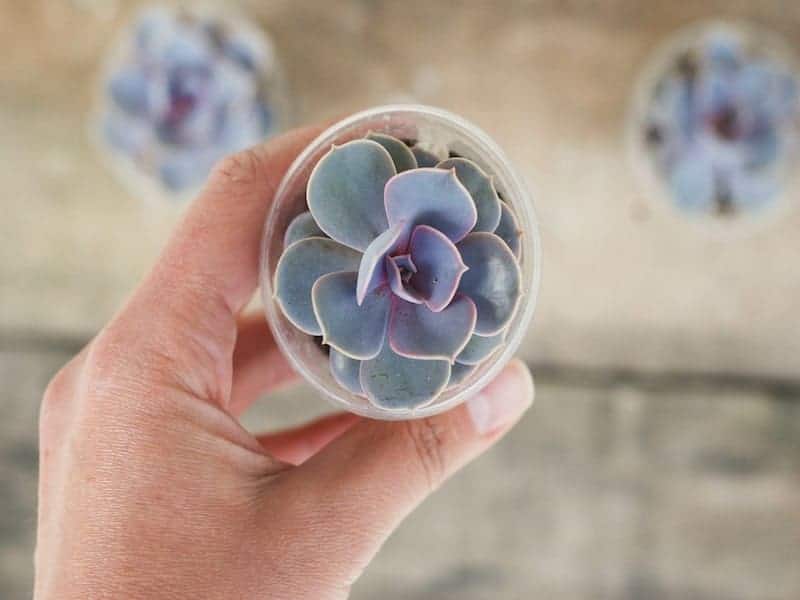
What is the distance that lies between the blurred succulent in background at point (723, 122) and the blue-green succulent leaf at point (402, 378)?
1.92ft

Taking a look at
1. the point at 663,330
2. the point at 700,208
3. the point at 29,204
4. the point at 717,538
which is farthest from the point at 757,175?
the point at 29,204

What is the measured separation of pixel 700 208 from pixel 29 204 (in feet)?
2.82

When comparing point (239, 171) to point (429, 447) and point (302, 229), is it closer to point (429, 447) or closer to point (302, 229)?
point (302, 229)

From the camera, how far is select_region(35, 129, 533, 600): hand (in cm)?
51

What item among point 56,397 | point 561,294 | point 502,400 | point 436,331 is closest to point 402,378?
point 436,331

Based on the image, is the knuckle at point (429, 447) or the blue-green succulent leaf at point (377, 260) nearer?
the blue-green succulent leaf at point (377, 260)

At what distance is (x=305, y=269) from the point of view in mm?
492

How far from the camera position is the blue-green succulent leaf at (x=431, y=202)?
0.44 m

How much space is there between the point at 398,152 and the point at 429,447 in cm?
22

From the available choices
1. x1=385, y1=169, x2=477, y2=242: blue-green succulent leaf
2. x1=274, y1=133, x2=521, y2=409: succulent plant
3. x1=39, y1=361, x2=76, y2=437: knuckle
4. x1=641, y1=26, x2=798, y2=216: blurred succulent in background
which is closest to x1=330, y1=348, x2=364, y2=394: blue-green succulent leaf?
x1=274, y1=133, x2=521, y2=409: succulent plant

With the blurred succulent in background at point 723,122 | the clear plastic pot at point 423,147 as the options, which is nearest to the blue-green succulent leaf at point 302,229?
the clear plastic pot at point 423,147

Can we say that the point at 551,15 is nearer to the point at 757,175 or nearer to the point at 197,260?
the point at 757,175

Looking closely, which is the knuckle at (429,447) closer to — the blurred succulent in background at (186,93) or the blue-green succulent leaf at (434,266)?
the blue-green succulent leaf at (434,266)

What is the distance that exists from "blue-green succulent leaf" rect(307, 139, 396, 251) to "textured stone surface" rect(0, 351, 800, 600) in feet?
1.84
